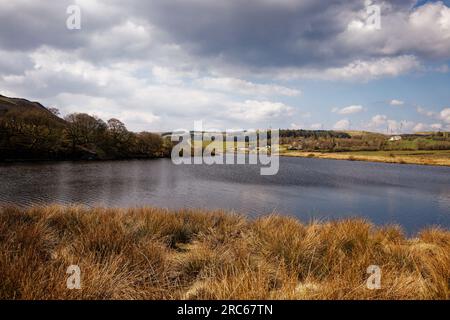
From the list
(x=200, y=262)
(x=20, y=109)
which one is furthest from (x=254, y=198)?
(x=20, y=109)

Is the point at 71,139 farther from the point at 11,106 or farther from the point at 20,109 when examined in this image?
the point at 11,106

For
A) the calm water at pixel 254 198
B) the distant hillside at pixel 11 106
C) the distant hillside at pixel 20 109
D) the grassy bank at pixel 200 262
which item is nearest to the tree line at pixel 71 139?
the distant hillside at pixel 20 109

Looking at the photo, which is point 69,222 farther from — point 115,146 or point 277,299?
point 115,146

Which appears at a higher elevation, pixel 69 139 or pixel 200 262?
pixel 69 139

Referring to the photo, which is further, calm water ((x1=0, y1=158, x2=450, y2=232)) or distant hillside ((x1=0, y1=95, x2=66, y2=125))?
distant hillside ((x1=0, y1=95, x2=66, y2=125))

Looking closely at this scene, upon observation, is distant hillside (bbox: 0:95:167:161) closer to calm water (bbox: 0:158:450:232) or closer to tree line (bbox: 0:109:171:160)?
tree line (bbox: 0:109:171:160)

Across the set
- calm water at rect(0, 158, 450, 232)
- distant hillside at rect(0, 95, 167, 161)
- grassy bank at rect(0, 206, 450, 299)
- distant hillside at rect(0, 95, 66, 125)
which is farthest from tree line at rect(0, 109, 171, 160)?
grassy bank at rect(0, 206, 450, 299)

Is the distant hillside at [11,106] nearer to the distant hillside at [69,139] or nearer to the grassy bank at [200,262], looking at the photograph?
the distant hillside at [69,139]

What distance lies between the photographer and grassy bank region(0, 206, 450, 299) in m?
3.27

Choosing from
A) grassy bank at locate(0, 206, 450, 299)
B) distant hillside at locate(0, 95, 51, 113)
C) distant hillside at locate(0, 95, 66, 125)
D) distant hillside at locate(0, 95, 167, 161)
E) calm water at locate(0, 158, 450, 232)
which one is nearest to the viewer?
grassy bank at locate(0, 206, 450, 299)

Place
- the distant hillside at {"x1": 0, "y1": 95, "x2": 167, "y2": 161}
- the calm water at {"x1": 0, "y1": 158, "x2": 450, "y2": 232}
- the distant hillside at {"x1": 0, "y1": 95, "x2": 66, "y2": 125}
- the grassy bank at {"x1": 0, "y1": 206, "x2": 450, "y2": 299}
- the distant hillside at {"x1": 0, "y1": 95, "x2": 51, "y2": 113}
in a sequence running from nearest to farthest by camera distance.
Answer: the grassy bank at {"x1": 0, "y1": 206, "x2": 450, "y2": 299}
the calm water at {"x1": 0, "y1": 158, "x2": 450, "y2": 232}
the distant hillside at {"x1": 0, "y1": 95, "x2": 167, "y2": 161}
the distant hillside at {"x1": 0, "y1": 95, "x2": 66, "y2": 125}
the distant hillside at {"x1": 0, "y1": 95, "x2": 51, "y2": 113}

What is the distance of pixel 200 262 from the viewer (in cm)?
477
